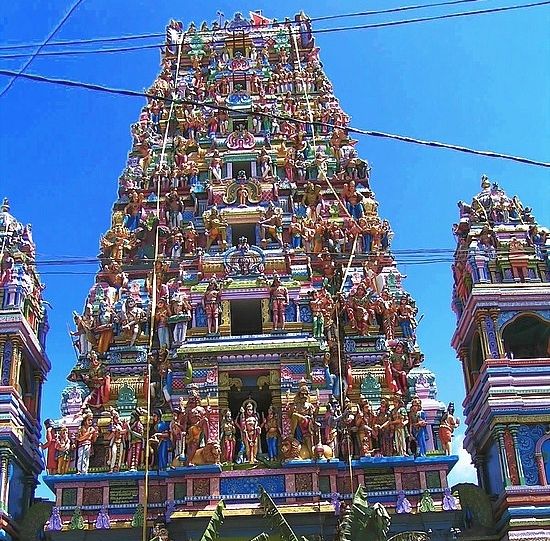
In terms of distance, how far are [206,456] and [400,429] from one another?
5410 mm

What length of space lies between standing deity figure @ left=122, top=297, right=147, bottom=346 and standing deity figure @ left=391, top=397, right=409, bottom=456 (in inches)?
333

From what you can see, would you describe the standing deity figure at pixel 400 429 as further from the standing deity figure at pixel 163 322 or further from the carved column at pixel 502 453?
the standing deity figure at pixel 163 322

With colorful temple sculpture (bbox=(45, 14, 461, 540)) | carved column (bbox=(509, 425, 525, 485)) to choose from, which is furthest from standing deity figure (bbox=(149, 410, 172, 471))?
carved column (bbox=(509, 425, 525, 485))

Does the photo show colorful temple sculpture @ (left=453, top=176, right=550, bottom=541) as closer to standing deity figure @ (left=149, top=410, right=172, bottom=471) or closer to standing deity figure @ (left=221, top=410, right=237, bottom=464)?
standing deity figure @ (left=221, top=410, right=237, bottom=464)

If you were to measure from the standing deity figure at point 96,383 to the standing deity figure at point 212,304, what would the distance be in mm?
3442

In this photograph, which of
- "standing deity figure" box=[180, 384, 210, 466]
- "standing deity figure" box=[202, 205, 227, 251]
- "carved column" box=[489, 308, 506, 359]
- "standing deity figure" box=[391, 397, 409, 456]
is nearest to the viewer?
"standing deity figure" box=[180, 384, 210, 466]

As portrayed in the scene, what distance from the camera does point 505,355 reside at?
84.1 feet

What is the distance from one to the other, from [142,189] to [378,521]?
689 inches

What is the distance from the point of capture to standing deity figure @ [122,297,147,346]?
2697cm

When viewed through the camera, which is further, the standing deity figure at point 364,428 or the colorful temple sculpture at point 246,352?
the standing deity figure at point 364,428

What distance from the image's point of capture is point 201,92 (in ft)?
120

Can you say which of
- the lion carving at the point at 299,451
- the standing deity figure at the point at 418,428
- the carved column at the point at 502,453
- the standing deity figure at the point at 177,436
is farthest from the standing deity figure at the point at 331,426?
the carved column at the point at 502,453

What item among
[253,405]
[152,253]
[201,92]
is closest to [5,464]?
[253,405]

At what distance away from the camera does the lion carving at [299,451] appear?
23.3 metres
